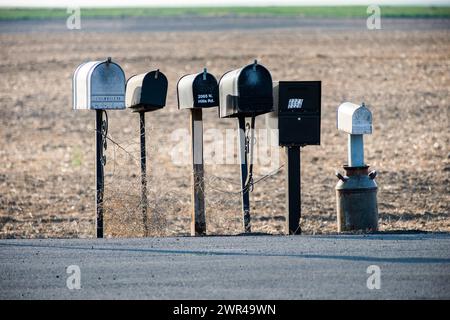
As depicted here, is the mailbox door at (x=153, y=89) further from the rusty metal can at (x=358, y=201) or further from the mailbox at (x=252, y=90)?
the rusty metal can at (x=358, y=201)

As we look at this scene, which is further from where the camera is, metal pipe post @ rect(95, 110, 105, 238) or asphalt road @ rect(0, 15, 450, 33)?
asphalt road @ rect(0, 15, 450, 33)

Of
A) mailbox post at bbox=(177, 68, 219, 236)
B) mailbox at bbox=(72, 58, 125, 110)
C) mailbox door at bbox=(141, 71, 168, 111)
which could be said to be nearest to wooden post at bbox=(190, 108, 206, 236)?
mailbox post at bbox=(177, 68, 219, 236)

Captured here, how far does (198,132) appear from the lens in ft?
35.6

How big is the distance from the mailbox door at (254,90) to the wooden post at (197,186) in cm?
62

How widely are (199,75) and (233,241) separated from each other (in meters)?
1.72

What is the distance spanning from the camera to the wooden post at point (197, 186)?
10.7 meters

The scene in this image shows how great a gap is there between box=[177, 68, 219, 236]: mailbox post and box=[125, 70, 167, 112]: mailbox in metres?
0.23

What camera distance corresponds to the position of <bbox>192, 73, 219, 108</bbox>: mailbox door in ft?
34.9

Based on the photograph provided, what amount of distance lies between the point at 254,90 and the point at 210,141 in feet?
32.2

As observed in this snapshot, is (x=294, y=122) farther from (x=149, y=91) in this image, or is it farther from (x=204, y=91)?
(x=149, y=91)

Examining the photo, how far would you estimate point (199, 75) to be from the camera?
1062 centimetres

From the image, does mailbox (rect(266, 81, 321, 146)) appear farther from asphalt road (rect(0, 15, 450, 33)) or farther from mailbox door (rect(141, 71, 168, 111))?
asphalt road (rect(0, 15, 450, 33))

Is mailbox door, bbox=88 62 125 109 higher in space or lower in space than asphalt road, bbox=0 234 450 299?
higher

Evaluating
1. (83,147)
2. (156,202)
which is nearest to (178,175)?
(83,147)
